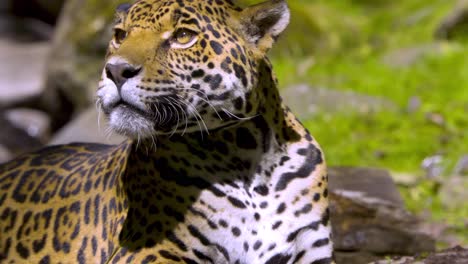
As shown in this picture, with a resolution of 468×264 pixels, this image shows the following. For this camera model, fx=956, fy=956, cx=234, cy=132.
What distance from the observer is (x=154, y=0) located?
5281mm

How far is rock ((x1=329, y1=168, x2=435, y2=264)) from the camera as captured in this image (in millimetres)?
7367

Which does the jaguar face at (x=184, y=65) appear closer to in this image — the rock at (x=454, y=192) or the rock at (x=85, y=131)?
the rock at (x=454, y=192)

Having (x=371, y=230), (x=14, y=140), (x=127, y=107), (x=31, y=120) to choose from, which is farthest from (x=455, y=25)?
(x=127, y=107)

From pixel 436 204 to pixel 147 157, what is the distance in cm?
456

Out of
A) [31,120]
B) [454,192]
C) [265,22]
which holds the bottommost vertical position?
[31,120]

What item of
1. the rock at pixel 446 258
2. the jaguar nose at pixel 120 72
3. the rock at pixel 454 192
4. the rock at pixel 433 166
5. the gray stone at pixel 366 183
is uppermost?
the jaguar nose at pixel 120 72

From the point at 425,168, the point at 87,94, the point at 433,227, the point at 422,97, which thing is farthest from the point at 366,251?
the point at 87,94

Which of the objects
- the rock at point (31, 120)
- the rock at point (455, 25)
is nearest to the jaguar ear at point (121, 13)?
the rock at point (455, 25)

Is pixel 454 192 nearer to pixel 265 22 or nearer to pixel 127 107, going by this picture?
pixel 265 22

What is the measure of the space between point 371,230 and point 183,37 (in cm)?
302

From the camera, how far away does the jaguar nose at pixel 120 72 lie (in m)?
4.75

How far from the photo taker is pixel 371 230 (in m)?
7.47

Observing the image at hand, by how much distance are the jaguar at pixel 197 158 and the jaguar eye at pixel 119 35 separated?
11 millimetres

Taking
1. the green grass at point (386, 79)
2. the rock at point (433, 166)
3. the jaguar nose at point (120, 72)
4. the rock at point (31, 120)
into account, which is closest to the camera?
the jaguar nose at point (120, 72)
